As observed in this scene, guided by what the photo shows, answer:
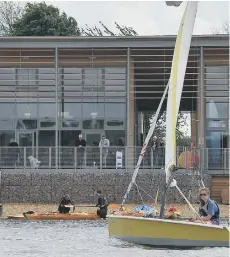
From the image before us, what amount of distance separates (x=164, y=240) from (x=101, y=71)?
23.5m

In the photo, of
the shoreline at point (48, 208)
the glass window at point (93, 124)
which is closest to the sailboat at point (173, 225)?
the shoreline at point (48, 208)

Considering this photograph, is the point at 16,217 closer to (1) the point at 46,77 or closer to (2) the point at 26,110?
(2) the point at 26,110

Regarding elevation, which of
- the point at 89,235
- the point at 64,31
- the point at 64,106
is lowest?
the point at 89,235

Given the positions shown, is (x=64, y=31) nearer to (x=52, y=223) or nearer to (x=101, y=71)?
(x=101, y=71)

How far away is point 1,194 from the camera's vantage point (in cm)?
4647

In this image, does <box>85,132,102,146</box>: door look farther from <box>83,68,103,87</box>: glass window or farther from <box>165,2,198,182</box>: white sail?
<box>165,2,198,182</box>: white sail

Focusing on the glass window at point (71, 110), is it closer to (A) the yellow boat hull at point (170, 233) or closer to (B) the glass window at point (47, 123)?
(B) the glass window at point (47, 123)

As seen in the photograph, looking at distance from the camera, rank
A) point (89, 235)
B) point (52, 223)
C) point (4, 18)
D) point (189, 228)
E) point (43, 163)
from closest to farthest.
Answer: point (189, 228)
point (89, 235)
point (52, 223)
point (43, 163)
point (4, 18)

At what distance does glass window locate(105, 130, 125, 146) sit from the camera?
164ft

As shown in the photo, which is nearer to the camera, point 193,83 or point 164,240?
point 164,240

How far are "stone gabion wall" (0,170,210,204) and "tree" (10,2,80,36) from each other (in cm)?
2742

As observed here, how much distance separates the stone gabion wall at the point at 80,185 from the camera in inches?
1796

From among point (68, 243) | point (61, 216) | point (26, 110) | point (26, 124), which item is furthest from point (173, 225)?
point (26, 110)

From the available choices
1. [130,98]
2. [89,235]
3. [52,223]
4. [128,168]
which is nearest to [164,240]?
[89,235]
